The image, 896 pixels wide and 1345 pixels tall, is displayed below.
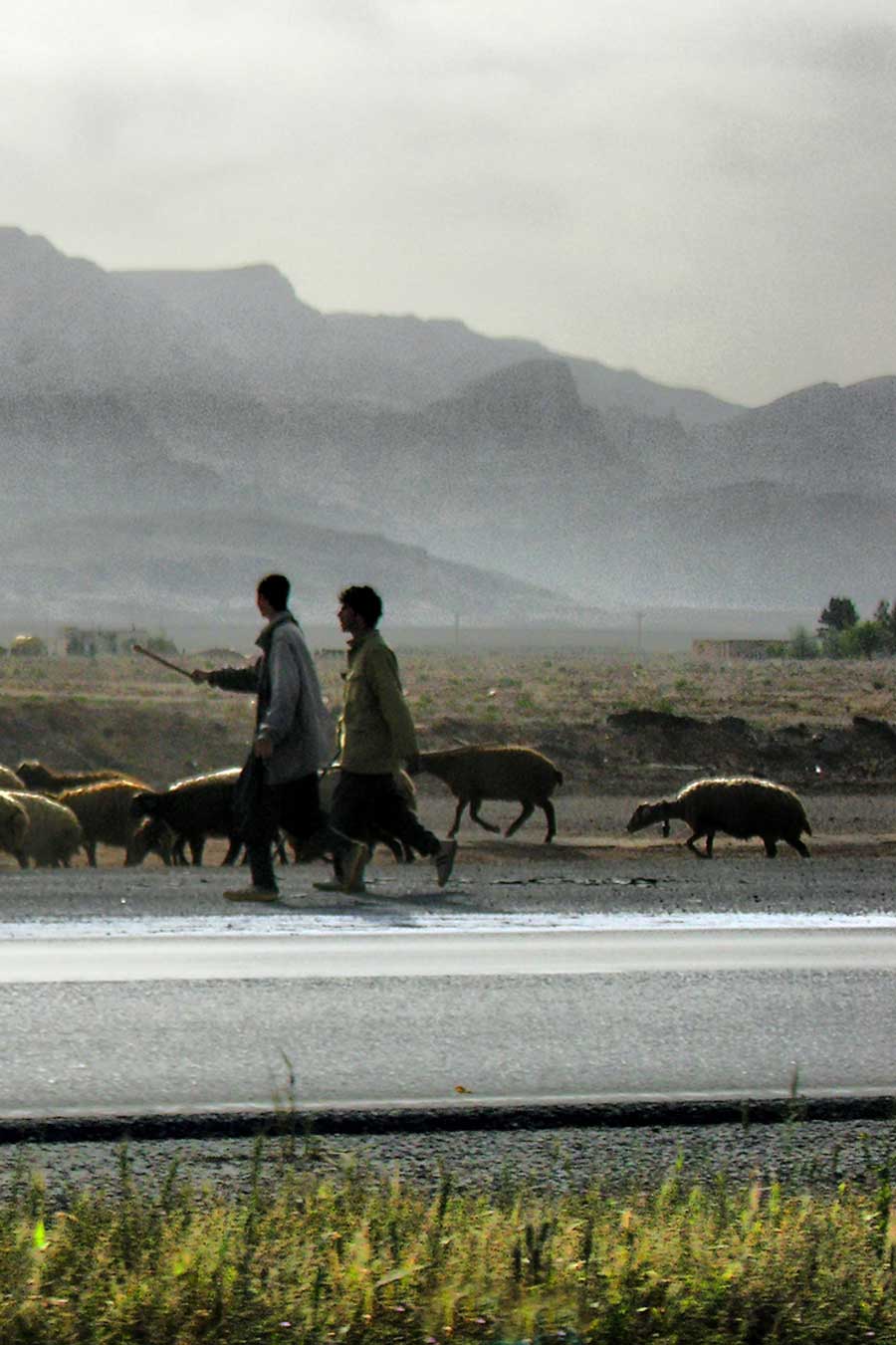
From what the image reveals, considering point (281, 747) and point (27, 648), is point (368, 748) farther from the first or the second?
point (27, 648)

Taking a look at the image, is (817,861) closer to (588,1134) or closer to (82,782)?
(588,1134)

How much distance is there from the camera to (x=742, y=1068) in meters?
7.24

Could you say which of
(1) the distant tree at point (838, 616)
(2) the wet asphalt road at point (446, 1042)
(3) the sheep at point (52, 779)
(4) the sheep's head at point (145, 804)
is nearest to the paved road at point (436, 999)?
(2) the wet asphalt road at point (446, 1042)

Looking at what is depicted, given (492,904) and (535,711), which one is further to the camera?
(535,711)

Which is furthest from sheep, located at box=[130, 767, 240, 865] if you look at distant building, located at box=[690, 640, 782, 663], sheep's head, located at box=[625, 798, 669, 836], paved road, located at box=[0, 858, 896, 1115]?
distant building, located at box=[690, 640, 782, 663]

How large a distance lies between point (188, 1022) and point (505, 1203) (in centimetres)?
296

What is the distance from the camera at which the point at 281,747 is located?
1212 cm

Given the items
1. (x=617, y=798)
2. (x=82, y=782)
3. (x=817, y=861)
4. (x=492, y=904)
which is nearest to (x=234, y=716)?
(x=617, y=798)

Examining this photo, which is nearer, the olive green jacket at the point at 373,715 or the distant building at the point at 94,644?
the olive green jacket at the point at 373,715

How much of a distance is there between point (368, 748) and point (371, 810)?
406 millimetres

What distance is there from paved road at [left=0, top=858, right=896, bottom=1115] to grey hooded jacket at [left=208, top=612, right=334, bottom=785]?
2.58ft

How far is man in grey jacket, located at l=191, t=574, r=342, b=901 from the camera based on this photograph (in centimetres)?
1196

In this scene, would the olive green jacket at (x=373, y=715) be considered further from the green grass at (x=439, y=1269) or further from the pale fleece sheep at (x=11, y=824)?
the pale fleece sheep at (x=11, y=824)

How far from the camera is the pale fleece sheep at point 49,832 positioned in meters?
21.9
